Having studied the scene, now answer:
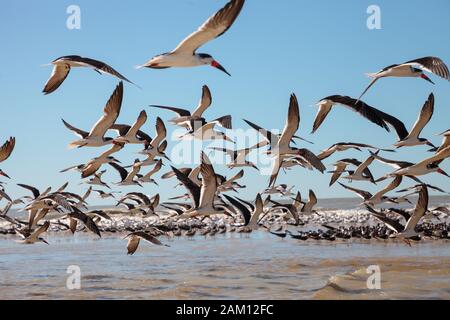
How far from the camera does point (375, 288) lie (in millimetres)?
13461

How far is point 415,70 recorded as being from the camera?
44.7ft

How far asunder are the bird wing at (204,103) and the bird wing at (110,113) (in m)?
3.09

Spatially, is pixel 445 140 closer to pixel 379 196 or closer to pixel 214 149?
pixel 379 196

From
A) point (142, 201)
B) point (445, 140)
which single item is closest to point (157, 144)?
point (142, 201)

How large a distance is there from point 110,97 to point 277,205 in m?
6.65

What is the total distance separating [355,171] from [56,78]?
7895 mm

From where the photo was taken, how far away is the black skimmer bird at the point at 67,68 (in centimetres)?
1205

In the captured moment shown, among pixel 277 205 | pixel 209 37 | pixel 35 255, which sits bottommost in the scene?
pixel 35 255

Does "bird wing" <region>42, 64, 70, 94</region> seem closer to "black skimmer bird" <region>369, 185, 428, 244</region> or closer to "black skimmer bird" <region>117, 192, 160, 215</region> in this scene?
"black skimmer bird" <region>117, 192, 160, 215</region>

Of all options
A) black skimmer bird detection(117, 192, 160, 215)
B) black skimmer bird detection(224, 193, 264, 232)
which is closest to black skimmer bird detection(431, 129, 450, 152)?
black skimmer bird detection(224, 193, 264, 232)

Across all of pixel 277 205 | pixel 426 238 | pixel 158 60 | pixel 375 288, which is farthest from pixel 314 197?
pixel 158 60

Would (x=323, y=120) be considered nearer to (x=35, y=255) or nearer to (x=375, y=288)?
(x=375, y=288)

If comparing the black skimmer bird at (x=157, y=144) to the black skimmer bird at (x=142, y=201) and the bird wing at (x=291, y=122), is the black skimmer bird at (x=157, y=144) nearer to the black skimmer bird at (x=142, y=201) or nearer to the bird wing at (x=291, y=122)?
the black skimmer bird at (x=142, y=201)
